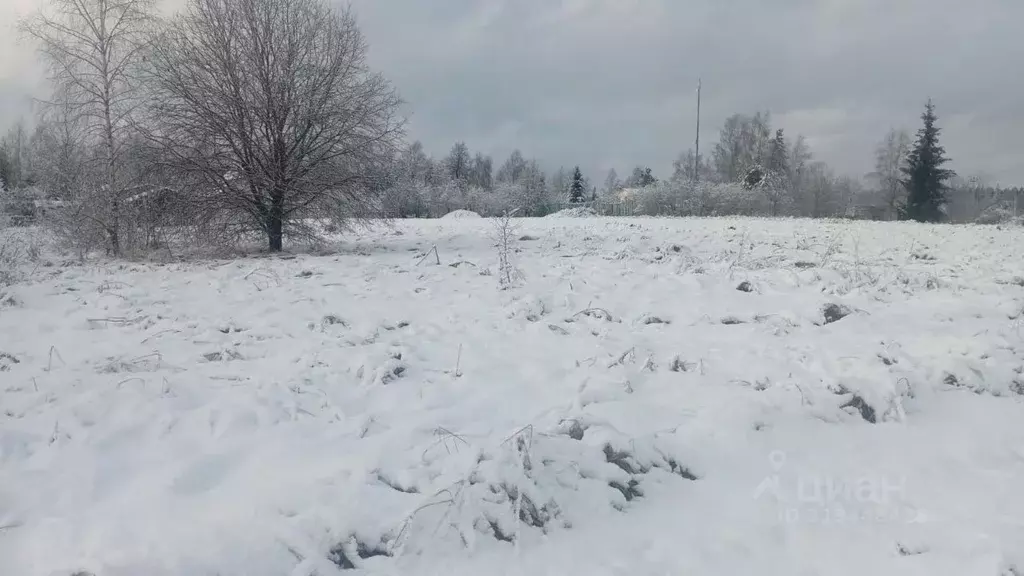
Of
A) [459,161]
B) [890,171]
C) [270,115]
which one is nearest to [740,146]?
[890,171]

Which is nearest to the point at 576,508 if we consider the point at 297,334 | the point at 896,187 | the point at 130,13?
the point at 297,334

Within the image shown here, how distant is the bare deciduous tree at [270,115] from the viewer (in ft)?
35.6

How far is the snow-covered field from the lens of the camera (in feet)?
9.29

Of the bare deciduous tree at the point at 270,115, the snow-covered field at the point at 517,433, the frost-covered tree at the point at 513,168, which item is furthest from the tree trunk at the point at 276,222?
the frost-covered tree at the point at 513,168

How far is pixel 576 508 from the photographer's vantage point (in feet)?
10.5

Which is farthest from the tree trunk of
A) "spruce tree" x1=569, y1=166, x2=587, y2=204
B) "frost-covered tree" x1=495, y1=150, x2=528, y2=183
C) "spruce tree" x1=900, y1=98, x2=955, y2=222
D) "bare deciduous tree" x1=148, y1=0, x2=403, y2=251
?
"frost-covered tree" x1=495, y1=150, x2=528, y2=183

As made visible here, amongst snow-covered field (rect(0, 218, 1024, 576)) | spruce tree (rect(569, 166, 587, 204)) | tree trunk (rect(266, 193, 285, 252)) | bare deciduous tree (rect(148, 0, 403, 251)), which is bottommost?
snow-covered field (rect(0, 218, 1024, 576))

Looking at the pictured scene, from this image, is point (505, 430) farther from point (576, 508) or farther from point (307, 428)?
point (307, 428)

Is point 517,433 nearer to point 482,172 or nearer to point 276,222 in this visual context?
point 276,222

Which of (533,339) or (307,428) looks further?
(533,339)

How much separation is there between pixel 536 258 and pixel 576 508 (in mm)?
6902

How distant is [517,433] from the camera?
11.5ft

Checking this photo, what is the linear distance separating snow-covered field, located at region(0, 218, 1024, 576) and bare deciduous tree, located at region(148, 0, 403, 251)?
4959 millimetres

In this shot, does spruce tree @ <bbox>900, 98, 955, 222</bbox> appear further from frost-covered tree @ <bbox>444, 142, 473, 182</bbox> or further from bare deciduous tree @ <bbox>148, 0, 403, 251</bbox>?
frost-covered tree @ <bbox>444, 142, 473, 182</bbox>
